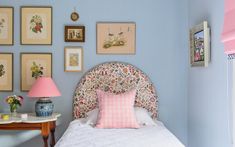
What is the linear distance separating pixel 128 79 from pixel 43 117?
109 cm

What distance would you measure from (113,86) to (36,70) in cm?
96

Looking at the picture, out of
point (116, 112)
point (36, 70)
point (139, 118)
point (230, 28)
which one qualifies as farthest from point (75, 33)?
point (230, 28)

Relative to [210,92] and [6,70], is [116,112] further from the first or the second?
[6,70]

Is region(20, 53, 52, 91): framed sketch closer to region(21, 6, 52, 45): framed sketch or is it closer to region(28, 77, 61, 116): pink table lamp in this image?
region(21, 6, 52, 45): framed sketch

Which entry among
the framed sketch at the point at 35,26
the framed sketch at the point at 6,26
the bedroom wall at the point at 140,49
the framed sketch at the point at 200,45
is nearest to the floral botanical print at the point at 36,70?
the bedroom wall at the point at 140,49

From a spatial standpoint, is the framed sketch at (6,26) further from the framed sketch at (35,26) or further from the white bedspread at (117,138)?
the white bedspread at (117,138)

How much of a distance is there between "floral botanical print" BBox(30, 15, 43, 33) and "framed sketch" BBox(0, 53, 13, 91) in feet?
1.38

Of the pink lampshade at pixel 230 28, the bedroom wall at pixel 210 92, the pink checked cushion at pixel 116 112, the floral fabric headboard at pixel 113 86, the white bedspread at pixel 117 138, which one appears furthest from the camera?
the floral fabric headboard at pixel 113 86

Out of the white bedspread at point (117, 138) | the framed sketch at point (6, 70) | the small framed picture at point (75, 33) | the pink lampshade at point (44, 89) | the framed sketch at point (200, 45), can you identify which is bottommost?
the white bedspread at point (117, 138)

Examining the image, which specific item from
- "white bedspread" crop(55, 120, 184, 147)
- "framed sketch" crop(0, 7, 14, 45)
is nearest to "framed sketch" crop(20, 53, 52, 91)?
"framed sketch" crop(0, 7, 14, 45)

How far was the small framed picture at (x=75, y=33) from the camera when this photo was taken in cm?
370

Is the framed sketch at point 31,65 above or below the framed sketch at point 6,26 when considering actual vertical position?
below

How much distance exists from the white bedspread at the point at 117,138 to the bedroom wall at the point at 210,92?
412 mm

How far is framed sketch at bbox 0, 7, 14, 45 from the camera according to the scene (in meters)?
3.71
